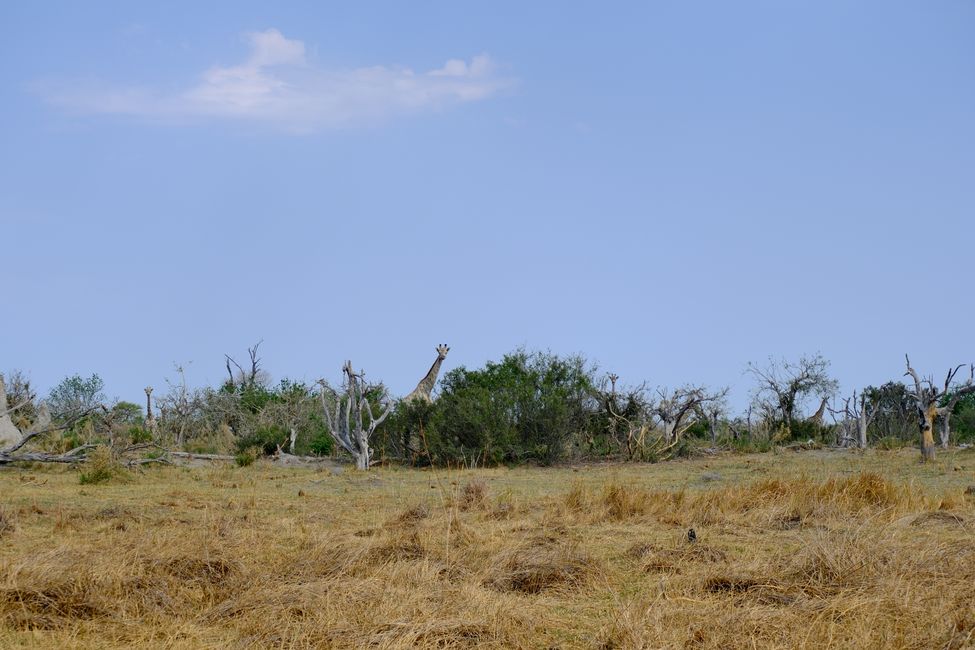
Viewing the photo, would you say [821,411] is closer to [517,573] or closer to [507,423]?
[507,423]

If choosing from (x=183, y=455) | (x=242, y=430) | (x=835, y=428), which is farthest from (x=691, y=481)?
(x=242, y=430)

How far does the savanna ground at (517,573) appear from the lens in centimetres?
520

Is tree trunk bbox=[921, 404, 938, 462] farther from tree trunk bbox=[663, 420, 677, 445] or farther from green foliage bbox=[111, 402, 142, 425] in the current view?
green foliage bbox=[111, 402, 142, 425]

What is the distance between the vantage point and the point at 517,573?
6625mm

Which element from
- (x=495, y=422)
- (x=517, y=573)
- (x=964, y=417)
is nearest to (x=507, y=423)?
(x=495, y=422)

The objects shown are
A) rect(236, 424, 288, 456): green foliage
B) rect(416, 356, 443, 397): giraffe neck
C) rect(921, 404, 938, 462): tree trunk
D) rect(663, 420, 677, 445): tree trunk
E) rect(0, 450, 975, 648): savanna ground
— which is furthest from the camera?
rect(416, 356, 443, 397): giraffe neck

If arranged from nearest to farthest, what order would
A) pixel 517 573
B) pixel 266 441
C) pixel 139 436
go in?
pixel 517 573
pixel 139 436
pixel 266 441

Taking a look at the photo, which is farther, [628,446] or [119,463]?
[628,446]

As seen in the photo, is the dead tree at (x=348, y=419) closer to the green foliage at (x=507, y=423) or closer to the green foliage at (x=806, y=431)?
the green foliage at (x=507, y=423)

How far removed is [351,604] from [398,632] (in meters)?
0.66

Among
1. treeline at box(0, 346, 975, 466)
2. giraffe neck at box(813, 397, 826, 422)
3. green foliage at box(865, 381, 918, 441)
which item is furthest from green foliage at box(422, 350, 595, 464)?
green foliage at box(865, 381, 918, 441)

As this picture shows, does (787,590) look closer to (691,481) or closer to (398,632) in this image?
(398,632)

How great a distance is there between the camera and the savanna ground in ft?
17.1

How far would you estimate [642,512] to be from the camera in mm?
10328
